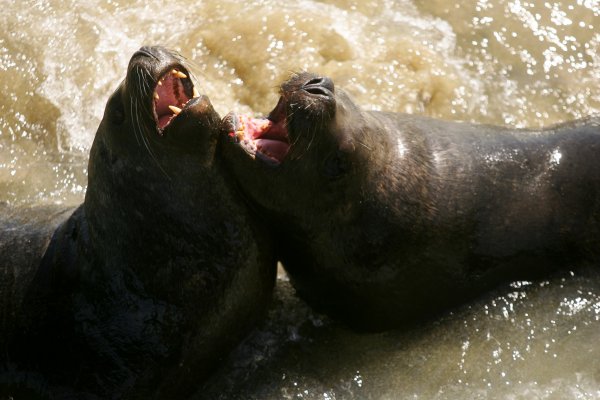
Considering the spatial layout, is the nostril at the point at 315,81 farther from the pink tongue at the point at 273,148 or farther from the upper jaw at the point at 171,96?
the upper jaw at the point at 171,96

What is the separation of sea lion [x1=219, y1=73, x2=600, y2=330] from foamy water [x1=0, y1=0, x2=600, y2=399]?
270 millimetres

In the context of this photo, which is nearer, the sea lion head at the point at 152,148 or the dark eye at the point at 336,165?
the sea lion head at the point at 152,148

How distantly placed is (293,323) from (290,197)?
124 centimetres

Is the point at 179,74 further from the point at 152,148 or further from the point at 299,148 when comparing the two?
the point at 299,148

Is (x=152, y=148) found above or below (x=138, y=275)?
above

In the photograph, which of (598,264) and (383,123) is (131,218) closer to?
(383,123)

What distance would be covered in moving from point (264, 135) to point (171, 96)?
2.18 ft

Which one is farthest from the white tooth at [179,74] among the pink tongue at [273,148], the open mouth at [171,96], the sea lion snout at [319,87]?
the sea lion snout at [319,87]

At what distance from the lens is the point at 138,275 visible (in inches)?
248

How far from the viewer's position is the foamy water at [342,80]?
6902 mm

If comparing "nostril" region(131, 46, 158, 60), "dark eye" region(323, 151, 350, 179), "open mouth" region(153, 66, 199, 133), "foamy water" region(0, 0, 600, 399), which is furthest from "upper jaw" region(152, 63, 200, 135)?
"foamy water" region(0, 0, 600, 399)

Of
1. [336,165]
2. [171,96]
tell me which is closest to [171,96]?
[171,96]

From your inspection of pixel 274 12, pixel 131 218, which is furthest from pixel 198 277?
pixel 274 12

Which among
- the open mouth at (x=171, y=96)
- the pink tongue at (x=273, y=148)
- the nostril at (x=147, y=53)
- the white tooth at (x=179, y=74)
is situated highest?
the nostril at (x=147, y=53)
